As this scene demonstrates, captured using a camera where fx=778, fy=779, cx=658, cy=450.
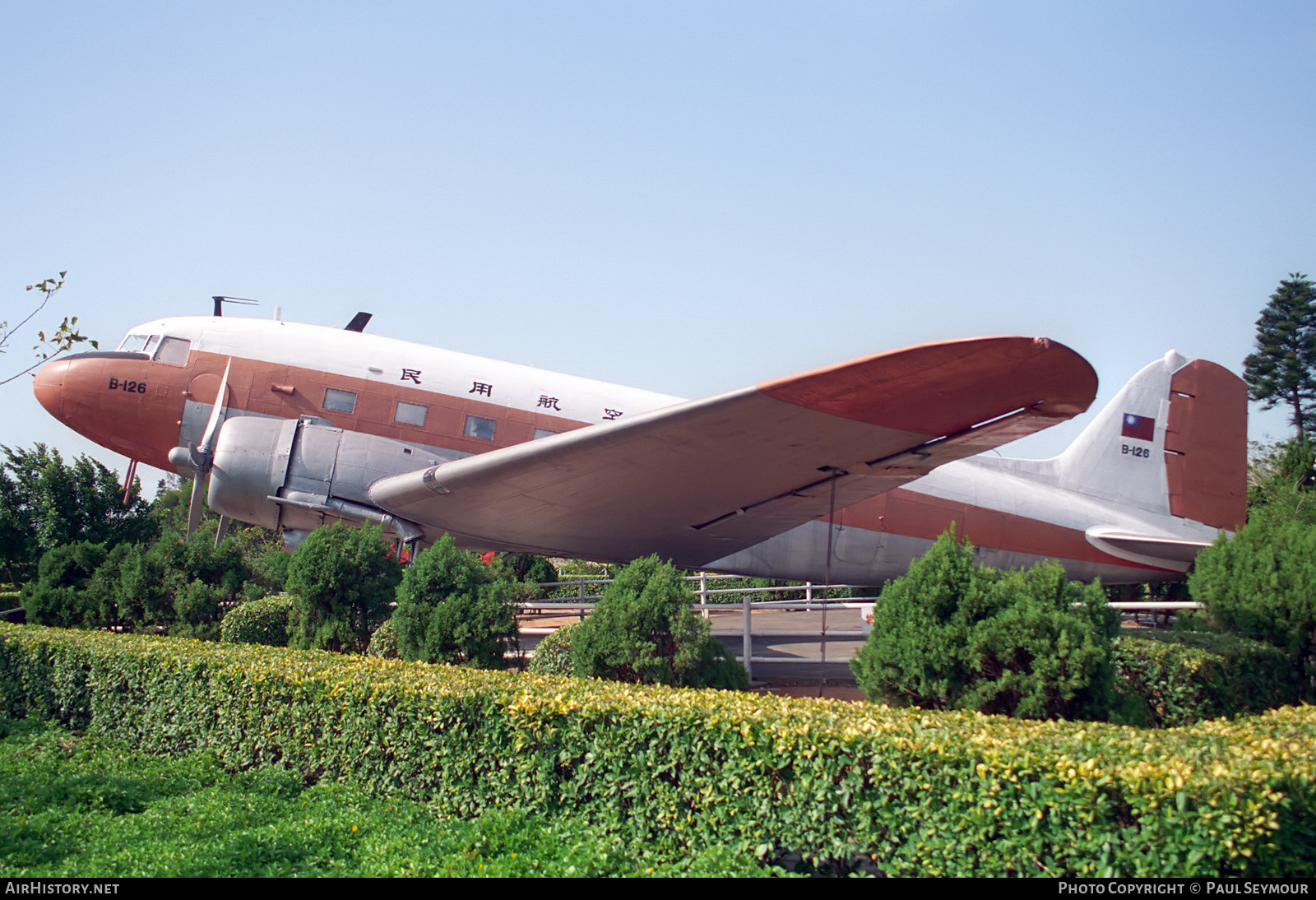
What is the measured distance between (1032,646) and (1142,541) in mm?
8770

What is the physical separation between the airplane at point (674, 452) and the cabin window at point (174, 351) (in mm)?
30

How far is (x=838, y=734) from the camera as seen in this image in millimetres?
3984

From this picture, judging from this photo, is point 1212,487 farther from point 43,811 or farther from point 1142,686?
point 43,811

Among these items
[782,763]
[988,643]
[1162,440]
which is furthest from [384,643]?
[1162,440]

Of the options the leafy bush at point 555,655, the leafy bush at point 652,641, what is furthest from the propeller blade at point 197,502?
the leafy bush at point 652,641

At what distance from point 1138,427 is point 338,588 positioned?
12635 millimetres

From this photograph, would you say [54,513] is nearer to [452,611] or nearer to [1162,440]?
[452,611]

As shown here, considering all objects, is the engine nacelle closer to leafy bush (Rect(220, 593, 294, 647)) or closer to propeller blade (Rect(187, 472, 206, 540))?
propeller blade (Rect(187, 472, 206, 540))

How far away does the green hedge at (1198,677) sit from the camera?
6.48 meters

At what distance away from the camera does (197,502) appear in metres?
11.1

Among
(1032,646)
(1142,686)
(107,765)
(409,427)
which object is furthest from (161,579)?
(1142,686)

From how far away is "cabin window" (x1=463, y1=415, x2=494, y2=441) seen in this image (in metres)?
10.8

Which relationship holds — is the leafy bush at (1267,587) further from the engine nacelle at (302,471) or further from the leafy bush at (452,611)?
the engine nacelle at (302,471)

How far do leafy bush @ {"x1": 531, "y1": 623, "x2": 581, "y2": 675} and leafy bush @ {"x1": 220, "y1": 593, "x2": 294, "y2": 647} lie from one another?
3191 millimetres
